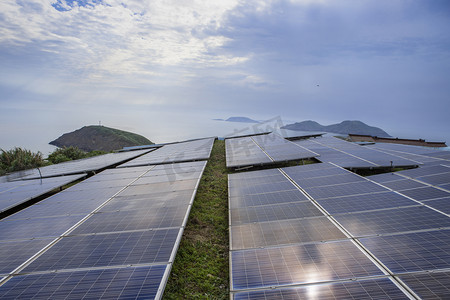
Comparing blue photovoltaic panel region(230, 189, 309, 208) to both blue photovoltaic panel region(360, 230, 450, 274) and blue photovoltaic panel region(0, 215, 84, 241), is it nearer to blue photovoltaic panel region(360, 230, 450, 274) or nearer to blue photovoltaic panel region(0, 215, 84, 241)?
blue photovoltaic panel region(360, 230, 450, 274)

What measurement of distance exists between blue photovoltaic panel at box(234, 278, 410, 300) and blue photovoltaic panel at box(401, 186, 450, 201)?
6.39 meters

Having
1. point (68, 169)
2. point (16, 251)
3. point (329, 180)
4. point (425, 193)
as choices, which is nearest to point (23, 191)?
point (68, 169)

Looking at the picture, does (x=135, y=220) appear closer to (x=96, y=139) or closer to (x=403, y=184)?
(x=403, y=184)

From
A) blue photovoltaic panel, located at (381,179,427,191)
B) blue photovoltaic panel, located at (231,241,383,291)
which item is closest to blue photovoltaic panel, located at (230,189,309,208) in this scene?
blue photovoltaic panel, located at (231,241,383,291)

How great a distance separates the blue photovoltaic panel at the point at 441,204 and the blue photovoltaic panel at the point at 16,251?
1348 cm

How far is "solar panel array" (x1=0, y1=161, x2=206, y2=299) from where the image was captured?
5.07m

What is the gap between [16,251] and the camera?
6.66 meters

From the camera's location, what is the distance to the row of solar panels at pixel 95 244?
5.08 meters

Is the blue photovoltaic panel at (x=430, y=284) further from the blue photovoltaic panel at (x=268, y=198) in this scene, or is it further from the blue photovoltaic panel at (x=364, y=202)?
the blue photovoltaic panel at (x=268, y=198)

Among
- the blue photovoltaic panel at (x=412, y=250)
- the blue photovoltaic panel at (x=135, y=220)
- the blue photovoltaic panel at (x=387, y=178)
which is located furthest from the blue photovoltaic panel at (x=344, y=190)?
the blue photovoltaic panel at (x=135, y=220)

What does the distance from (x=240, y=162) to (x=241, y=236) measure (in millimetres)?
10500

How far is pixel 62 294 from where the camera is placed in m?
4.89

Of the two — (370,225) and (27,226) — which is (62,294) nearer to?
(27,226)

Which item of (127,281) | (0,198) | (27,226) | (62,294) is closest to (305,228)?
(127,281)
